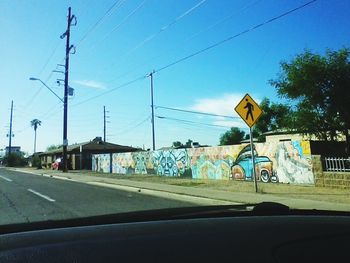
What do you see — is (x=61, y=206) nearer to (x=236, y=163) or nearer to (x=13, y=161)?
(x=236, y=163)

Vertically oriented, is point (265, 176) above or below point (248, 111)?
below

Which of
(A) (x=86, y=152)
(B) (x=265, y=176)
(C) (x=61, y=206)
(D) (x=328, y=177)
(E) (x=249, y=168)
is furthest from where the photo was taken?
(A) (x=86, y=152)

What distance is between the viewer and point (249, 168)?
2511 cm

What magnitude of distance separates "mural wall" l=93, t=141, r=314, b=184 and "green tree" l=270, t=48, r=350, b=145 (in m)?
1.13

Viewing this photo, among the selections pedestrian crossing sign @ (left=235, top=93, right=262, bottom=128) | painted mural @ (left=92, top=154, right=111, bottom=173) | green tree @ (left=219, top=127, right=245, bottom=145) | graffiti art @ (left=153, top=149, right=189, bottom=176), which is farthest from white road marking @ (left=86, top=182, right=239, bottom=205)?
green tree @ (left=219, top=127, right=245, bottom=145)

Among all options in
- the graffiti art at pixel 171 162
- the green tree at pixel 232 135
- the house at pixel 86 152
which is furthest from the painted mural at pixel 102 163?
the green tree at pixel 232 135

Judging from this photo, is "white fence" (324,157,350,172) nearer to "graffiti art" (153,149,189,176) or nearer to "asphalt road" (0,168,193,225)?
"asphalt road" (0,168,193,225)

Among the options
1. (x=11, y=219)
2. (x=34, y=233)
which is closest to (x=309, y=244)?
(x=34, y=233)

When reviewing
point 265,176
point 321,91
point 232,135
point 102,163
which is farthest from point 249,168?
point 232,135

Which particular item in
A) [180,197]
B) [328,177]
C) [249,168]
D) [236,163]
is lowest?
[180,197]

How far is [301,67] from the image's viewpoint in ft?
68.1

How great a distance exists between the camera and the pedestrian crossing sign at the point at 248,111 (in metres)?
17.0

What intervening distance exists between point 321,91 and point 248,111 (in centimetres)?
507

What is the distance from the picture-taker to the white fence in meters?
18.2
